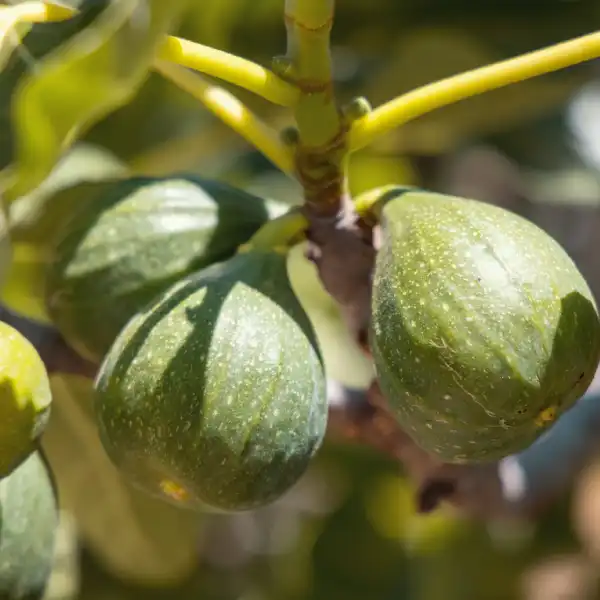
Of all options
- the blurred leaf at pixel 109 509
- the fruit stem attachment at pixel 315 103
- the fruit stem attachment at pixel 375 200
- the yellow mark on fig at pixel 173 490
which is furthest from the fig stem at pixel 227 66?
the blurred leaf at pixel 109 509

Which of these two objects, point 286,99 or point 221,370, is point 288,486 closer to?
point 221,370

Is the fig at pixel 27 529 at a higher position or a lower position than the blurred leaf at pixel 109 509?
higher

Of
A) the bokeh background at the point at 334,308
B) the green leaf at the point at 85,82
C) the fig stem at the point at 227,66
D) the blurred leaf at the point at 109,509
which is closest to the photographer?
the green leaf at the point at 85,82

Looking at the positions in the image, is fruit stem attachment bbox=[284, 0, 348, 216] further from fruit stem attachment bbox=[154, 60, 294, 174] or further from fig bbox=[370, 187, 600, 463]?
fig bbox=[370, 187, 600, 463]

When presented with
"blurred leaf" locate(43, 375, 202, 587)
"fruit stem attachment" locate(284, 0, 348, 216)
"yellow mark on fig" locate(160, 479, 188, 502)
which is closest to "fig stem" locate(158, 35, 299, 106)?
"fruit stem attachment" locate(284, 0, 348, 216)

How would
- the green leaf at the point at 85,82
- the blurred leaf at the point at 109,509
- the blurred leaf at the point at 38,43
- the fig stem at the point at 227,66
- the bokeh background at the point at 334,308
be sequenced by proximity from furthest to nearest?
1. the bokeh background at the point at 334,308
2. the blurred leaf at the point at 109,509
3. the blurred leaf at the point at 38,43
4. the fig stem at the point at 227,66
5. the green leaf at the point at 85,82

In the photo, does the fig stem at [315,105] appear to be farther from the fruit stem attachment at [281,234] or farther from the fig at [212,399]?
the fig at [212,399]

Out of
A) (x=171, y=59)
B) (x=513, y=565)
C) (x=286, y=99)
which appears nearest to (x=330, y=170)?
(x=286, y=99)

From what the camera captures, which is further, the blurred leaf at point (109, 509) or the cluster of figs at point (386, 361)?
the blurred leaf at point (109, 509)
